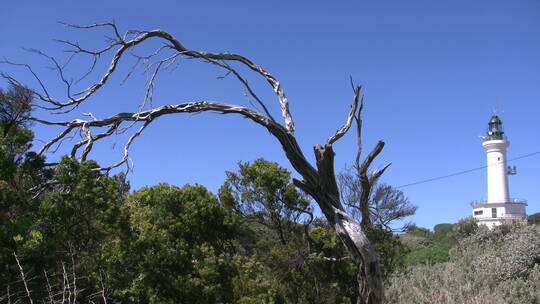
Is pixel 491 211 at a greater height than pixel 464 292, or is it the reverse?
pixel 491 211

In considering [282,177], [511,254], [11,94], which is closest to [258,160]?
[282,177]

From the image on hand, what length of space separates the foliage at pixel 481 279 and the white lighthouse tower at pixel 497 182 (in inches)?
1188

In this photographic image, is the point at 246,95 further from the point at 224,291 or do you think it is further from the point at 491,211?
the point at 491,211

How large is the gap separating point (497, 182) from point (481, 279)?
34478 millimetres

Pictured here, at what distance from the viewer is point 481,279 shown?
364 inches

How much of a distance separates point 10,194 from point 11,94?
1.19m

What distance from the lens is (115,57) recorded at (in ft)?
12.2

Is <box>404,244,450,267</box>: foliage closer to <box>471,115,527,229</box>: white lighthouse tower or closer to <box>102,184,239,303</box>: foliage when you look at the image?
<box>102,184,239,303</box>: foliage

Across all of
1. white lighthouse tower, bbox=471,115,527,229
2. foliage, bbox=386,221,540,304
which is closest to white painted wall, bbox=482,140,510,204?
white lighthouse tower, bbox=471,115,527,229

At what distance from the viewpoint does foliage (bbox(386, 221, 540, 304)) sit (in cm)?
813

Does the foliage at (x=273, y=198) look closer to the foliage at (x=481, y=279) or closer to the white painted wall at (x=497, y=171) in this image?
the foliage at (x=481, y=279)

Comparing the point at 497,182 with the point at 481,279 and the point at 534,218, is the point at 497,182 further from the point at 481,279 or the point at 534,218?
the point at 481,279

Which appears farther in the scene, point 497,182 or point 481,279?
point 497,182

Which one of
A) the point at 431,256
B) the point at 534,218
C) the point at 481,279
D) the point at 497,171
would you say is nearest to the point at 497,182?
the point at 497,171
